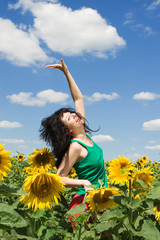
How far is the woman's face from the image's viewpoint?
147 inches

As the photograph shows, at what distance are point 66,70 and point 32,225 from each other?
2624 mm

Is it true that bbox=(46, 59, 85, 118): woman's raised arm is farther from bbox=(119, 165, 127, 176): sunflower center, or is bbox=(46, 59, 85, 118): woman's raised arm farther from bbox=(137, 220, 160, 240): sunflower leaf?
bbox=(137, 220, 160, 240): sunflower leaf

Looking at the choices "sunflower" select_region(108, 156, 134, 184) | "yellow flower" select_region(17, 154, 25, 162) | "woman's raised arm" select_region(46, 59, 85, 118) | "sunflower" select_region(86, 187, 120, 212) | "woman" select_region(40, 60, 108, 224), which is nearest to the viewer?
"sunflower" select_region(86, 187, 120, 212)

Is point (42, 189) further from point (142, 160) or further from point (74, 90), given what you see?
point (142, 160)

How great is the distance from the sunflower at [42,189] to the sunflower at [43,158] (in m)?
1.51

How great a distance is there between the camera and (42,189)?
2.30m

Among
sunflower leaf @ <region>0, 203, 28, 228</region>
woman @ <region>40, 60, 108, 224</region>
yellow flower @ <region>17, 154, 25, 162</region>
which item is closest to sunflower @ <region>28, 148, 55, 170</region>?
woman @ <region>40, 60, 108, 224</region>

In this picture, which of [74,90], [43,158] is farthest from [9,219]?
[74,90]

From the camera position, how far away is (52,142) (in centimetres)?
387

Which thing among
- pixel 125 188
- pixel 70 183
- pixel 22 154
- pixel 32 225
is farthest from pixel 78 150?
pixel 22 154

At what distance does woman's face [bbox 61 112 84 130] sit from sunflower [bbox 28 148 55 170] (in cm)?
46

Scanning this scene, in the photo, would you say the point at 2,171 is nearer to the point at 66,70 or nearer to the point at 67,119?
the point at 67,119

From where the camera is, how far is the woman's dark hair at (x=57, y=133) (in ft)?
11.9

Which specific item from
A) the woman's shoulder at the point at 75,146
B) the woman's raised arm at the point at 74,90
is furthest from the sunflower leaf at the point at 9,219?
the woman's raised arm at the point at 74,90
